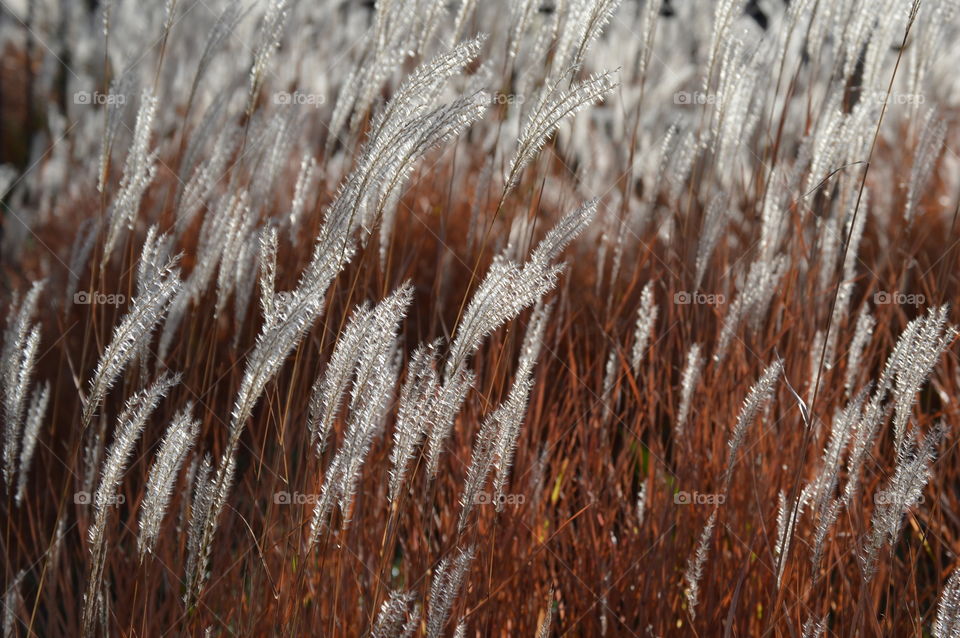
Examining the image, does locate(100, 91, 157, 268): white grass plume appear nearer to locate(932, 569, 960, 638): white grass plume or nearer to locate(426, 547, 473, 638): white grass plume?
locate(426, 547, 473, 638): white grass plume

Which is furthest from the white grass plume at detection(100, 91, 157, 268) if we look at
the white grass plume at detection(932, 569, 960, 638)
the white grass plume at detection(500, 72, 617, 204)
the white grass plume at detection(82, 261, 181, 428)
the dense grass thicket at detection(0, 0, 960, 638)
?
the white grass plume at detection(932, 569, 960, 638)

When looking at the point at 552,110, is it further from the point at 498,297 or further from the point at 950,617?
the point at 950,617

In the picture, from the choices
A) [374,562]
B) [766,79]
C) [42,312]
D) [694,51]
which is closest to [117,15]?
[42,312]

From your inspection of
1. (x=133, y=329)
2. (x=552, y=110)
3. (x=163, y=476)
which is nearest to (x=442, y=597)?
(x=163, y=476)

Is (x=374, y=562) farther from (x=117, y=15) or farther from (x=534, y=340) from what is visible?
(x=117, y=15)

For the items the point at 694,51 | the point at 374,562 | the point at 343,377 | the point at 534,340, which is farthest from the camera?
the point at 694,51

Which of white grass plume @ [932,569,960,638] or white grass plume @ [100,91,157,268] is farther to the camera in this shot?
white grass plume @ [100,91,157,268]

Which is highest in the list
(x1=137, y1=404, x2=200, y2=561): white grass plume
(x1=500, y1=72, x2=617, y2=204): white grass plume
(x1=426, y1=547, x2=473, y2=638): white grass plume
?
(x1=500, y1=72, x2=617, y2=204): white grass plume

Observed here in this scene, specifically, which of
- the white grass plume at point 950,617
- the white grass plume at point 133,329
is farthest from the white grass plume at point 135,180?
the white grass plume at point 950,617

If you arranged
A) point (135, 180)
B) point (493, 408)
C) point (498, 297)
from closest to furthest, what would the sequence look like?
point (498, 297) < point (135, 180) < point (493, 408)

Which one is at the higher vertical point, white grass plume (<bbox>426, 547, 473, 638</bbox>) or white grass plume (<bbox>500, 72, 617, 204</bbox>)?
white grass plume (<bbox>500, 72, 617, 204</bbox>)

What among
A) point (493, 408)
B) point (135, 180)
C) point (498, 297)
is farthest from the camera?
point (493, 408)

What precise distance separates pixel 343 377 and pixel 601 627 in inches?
28.0

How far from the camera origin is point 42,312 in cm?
268
